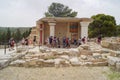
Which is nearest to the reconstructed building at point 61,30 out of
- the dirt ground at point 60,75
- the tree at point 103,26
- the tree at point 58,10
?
the dirt ground at point 60,75

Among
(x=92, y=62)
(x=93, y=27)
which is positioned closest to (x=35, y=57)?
(x=92, y=62)

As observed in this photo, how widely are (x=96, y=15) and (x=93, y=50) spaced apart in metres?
26.3

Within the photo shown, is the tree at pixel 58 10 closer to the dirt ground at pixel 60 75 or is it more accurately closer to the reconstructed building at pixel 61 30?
the reconstructed building at pixel 61 30

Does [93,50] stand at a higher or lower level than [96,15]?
lower

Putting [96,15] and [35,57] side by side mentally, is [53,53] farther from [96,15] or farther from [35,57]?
[96,15]

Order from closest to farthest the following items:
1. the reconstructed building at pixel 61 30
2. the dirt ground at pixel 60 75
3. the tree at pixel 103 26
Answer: the dirt ground at pixel 60 75 < the reconstructed building at pixel 61 30 < the tree at pixel 103 26

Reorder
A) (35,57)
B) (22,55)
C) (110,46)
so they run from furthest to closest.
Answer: (110,46) < (22,55) < (35,57)

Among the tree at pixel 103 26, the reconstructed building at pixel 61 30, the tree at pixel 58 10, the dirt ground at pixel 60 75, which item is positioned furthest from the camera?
the tree at pixel 58 10

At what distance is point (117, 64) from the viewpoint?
33.6ft

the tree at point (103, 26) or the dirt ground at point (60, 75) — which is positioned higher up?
the tree at point (103, 26)

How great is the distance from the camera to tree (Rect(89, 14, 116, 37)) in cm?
3856

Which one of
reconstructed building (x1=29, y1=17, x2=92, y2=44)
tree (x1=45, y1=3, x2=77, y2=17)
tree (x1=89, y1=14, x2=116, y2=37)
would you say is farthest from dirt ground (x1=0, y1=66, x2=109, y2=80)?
tree (x1=45, y1=3, x2=77, y2=17)

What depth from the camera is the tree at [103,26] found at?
127 feet

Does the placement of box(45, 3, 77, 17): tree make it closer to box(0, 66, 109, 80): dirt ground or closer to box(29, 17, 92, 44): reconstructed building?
box(29, 17, 92, 44): reconstructed building
